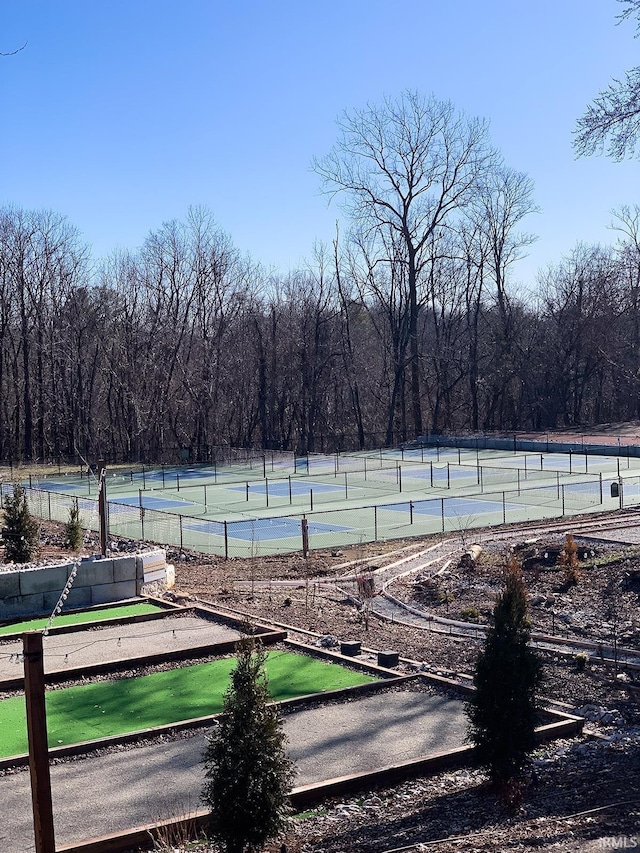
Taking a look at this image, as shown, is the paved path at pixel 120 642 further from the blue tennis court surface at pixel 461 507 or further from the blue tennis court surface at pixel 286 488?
the blue tennis court surface at pixel 286 488

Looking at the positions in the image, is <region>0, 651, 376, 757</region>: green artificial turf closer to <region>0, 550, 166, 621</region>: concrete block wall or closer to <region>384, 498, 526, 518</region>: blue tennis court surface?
<region>0, 550, 166, 621</region>: concrete block wall

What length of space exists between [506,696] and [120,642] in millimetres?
7281

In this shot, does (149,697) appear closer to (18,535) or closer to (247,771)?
(247,771)

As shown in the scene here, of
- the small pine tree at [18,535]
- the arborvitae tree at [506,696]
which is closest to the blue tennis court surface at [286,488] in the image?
the small pine tree at [18,535]

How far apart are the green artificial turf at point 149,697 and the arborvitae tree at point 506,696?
353 centimetres

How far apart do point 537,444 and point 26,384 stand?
102ft

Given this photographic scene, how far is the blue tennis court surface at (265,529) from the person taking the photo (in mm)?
25953

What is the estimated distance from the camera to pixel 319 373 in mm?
63281

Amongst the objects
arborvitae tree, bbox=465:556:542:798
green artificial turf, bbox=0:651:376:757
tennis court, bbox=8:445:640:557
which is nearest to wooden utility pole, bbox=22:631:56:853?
arborvitae tree, bbox=465:556:542:798

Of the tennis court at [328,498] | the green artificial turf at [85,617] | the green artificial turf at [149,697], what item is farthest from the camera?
the tennis court at [328,498]

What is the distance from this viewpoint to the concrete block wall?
49.3 ft

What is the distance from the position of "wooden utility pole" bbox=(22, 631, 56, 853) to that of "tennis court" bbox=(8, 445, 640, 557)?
13952 millimetres

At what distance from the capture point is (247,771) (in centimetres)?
654

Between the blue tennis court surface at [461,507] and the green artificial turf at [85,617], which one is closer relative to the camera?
the green artificial turf at [85,617]
